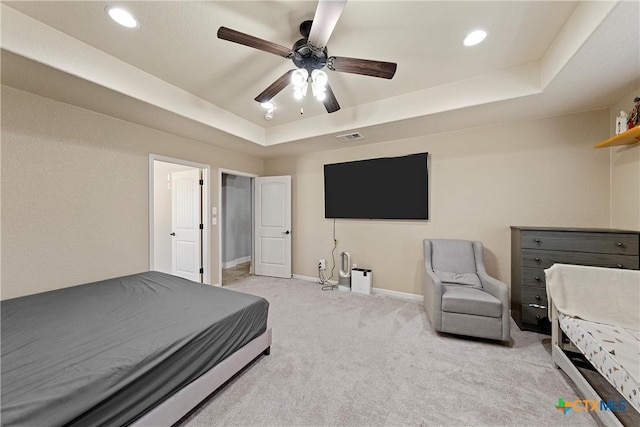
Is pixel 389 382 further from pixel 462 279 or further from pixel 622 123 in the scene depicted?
pixel 622 123

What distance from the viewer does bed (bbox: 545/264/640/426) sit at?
1.36m

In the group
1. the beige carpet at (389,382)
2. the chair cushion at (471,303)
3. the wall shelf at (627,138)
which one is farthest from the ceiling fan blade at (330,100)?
the wall shelf at (627,138)

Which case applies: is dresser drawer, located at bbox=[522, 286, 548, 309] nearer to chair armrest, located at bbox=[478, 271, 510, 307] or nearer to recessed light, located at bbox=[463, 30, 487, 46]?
chair armrest, located at bbox=[478, 271, 510, 307]

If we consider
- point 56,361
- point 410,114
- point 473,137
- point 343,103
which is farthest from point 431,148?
point 56,361

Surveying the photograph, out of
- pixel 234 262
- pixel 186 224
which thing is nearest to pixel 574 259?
pixel 186 224

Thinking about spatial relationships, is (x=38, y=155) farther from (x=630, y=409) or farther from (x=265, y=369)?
(x=630, y=409)

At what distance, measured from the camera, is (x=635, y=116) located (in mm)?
2031

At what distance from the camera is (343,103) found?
312 centimetres

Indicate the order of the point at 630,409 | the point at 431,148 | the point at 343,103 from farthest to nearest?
the point at 431,148, the point at 343,103, the point at 630,409

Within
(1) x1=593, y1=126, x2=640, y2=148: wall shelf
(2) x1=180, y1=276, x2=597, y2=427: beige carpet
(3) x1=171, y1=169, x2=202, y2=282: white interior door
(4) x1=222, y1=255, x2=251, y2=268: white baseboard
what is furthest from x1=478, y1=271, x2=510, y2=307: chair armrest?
(4) x1=222, y1=255, x2=251, y2=268: white baseboard

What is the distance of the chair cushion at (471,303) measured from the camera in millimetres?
2238

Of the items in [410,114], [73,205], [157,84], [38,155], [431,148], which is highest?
[157,84]

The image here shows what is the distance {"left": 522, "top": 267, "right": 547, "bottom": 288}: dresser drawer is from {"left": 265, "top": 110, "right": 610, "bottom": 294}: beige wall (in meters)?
0.55

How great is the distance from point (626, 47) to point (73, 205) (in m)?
4.90
